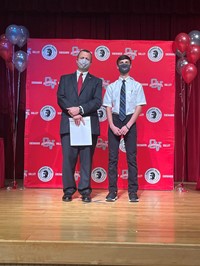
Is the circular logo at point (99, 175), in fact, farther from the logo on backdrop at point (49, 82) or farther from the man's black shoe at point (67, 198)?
the logo on backdrop at point (49, 82)

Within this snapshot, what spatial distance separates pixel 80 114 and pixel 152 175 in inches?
55.6

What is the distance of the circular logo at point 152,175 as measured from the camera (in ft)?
16.0

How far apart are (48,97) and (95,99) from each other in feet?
3.43

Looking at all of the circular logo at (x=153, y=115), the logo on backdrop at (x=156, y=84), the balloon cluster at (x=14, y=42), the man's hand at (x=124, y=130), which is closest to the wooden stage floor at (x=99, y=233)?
the man's hand at (x=124, y=130)

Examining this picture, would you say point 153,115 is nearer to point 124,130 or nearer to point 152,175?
point 152,175

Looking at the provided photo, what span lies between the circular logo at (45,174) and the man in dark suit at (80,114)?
2.83 feet

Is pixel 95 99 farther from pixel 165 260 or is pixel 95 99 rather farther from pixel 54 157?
pixel 165 260

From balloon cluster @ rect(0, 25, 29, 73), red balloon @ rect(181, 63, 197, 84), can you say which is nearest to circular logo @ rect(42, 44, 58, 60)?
balloon cluster @ rect(0, 25, 29, 73)

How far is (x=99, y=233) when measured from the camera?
2.83 meters

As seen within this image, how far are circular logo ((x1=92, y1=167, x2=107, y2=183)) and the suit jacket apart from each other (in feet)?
3.06

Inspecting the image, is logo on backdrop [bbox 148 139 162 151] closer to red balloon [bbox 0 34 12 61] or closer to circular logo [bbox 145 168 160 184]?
circular logo [bbox 145 168 160 184]

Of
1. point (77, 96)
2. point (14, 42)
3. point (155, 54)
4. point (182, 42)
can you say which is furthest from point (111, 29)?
point (77, 96)

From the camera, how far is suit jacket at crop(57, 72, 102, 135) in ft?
13.2

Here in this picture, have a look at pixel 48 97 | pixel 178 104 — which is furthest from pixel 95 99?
pixel 178 104
